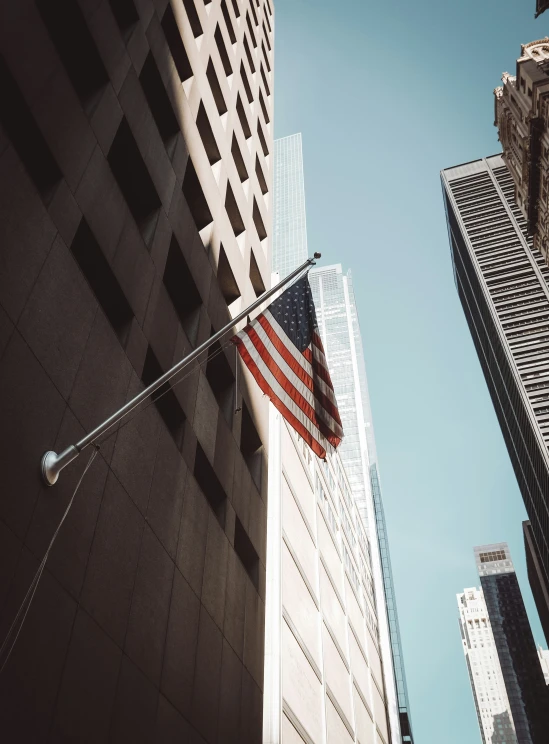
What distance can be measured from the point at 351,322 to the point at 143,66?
167303 millimetres

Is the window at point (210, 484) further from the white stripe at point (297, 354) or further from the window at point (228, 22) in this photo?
the window at point (228, 22)

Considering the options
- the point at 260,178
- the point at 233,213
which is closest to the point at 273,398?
the point at 233,213

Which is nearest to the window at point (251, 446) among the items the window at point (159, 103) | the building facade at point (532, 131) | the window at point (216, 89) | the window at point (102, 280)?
the window at point (102, 280)

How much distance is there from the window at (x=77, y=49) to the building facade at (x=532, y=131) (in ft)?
152

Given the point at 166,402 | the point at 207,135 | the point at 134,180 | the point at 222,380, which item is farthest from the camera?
the point at 207,135

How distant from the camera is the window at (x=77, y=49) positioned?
41.2 feet

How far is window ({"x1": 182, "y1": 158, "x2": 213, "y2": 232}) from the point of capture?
1789cm

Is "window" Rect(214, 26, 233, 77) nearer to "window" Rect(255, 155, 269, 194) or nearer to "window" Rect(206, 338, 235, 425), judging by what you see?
"window" Rect(255, 155, 269, 194)

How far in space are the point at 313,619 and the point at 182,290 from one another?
1421 cm

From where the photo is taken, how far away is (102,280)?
12133 millimetres

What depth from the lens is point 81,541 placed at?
9.26 meters

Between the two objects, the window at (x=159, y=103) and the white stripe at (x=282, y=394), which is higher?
the window at (x=159, y=103)

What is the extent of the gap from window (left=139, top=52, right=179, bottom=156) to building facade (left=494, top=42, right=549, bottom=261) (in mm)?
42645

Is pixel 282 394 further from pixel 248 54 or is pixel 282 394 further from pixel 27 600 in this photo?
pixel 248 54
